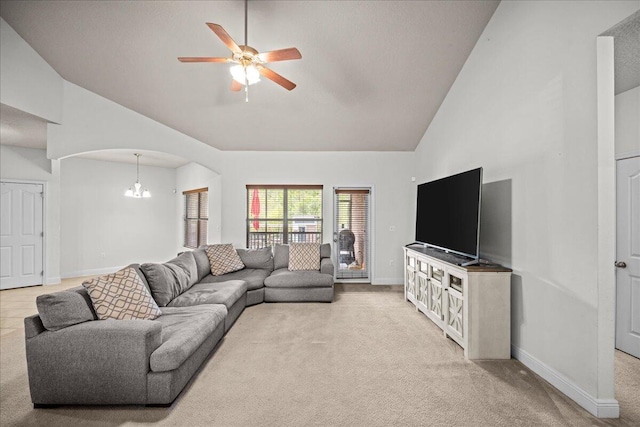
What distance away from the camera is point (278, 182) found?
6.02m

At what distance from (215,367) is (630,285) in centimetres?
393

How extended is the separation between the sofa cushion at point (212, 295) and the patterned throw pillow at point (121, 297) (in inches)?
19.6

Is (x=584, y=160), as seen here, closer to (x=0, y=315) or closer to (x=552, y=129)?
(x=552, y=129)

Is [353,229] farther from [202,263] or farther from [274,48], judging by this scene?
[274,48]

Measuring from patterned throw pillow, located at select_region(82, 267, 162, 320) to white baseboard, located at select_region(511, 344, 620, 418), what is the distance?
3340 mm

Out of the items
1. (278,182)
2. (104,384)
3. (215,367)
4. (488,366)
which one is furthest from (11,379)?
(278,182)

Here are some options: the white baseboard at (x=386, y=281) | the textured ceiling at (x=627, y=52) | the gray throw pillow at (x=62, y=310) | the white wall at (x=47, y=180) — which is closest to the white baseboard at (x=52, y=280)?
the white wall at (x=47, y=180)

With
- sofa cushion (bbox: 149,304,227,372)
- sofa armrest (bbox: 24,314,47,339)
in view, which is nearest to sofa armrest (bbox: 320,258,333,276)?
sofa cushion (bbox: 149,304,227,372)

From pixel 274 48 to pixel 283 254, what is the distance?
3.23 m

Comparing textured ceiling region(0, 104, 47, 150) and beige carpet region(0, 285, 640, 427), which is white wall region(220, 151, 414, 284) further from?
textured ceiling region(0, 104, 47, 150)

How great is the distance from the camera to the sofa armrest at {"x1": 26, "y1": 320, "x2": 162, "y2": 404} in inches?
80.3

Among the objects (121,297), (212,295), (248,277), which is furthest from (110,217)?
(121,297)

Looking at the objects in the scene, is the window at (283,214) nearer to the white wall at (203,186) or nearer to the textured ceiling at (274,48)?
the white wall at (203,186)

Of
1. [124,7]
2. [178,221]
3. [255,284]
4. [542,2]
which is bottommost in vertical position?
[255,284]
